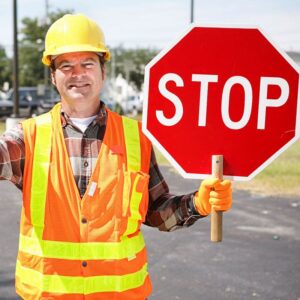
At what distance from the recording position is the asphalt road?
4.92 m

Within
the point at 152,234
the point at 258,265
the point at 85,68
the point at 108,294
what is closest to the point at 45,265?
the point at 108,294

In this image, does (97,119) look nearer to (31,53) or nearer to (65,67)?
(65,67)

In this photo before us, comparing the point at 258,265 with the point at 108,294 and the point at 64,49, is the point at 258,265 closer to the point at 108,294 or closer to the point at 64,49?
the point at 108,294

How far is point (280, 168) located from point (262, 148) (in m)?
10.4

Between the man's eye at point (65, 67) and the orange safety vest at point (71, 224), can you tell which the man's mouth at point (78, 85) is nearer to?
the man's eye at point (65, 67)

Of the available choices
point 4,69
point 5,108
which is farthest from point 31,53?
point 5,108

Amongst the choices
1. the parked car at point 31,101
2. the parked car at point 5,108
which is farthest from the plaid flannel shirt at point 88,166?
the parked car at point 5,108

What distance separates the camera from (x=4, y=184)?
10.4m

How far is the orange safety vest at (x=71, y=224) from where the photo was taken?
7.53ft

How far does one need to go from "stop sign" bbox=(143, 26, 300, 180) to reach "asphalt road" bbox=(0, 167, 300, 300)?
3.04 m

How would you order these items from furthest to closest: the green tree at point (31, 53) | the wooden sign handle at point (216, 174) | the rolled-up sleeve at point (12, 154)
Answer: the green tree at point (31, 53)
the rolled-up sleeve at point (12, 154)
the wooden sign handle at point (216, 174)

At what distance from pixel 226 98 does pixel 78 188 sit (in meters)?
0.78

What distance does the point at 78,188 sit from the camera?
2.33 meters

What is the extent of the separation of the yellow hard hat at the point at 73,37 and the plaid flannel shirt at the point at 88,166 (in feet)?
0.94
